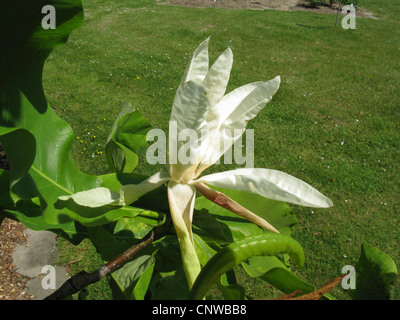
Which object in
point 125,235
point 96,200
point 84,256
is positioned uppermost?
point 96,200

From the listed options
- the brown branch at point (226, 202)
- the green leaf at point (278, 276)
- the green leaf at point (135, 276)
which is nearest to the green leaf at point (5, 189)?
the green leaf at point (135, 276)

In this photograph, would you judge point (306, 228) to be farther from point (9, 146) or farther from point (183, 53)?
Result: point (183, 53)

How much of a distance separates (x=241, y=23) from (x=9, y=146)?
928 centimetres

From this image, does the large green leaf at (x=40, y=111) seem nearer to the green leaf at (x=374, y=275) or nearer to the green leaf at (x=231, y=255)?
the green leaf at (x=231, y=255)

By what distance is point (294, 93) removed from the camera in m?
5.89

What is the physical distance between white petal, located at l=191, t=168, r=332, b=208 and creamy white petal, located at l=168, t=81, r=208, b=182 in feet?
0.30

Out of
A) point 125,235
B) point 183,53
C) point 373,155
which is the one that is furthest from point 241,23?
point 125,235

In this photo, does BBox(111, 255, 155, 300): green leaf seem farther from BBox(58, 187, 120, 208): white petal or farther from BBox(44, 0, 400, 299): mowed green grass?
BBox(44, 0, 400, 299): mowed green grass

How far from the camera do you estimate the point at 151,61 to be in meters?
6.63

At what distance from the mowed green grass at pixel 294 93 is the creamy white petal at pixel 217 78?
257 centimetres

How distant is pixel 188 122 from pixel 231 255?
0.24 metres

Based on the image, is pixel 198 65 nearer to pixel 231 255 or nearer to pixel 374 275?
pixel 231 255

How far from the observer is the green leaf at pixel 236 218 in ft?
2.57

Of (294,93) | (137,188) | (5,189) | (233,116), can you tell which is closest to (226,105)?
(233,116)
